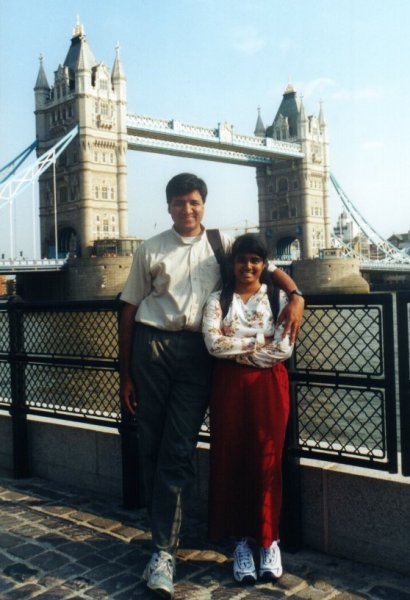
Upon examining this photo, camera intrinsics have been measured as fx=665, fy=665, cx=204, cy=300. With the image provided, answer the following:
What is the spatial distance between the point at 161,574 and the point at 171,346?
72 centimetres

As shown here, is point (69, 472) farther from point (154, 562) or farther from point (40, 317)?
point (154, 562)

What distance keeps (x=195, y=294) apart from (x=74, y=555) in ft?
3.40

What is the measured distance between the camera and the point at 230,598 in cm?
203

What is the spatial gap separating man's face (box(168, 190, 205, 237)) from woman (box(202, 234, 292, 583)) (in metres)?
0.18

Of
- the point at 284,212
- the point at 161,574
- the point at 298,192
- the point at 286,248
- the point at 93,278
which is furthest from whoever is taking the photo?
the point at 286,248

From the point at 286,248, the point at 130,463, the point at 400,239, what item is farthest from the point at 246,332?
the point at 400,239

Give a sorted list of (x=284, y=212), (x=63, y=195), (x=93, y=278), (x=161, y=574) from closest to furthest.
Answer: (x=161, y=574) < (x=93, y=278) < (x=63, y=195) < (x=284, y=212)

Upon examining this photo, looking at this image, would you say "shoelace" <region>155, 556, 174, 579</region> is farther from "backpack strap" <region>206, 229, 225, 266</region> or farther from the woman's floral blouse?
"backpack strap" <region>206, 229, 225, 266</region>

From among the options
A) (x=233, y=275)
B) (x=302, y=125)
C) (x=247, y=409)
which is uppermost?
(x=302, y=125)

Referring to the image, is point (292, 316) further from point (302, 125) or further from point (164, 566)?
point (302, 125)

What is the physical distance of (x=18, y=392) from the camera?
3.46m

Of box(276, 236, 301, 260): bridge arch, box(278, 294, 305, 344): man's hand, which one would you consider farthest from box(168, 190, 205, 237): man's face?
box(276, 236, 301, 260): bridge arch

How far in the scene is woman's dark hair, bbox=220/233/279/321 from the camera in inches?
87.0

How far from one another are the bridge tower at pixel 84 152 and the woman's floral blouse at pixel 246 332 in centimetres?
3535
